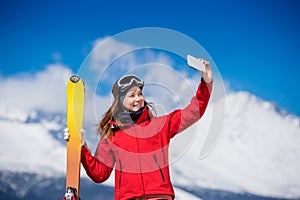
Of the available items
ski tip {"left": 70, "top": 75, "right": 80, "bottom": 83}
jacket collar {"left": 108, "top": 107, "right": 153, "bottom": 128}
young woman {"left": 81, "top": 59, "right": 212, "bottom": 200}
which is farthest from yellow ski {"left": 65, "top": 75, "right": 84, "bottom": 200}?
jacket collar {"left": 108, "top": 107, "right": 153, "bottom": 128}

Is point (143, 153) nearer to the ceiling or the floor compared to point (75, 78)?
nearer to the floor

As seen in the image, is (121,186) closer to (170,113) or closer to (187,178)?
(170,113)

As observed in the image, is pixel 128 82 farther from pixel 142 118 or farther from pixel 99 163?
pixel 99 163

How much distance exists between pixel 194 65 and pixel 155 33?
947 millimetres

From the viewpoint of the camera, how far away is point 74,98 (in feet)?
13.2

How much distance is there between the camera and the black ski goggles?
12.4ft

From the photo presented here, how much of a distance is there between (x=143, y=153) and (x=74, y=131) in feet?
2.35

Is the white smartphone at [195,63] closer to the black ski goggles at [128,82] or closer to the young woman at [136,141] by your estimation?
the young woman at [136,141]

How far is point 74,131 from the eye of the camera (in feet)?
12.5

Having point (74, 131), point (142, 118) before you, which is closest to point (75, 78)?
point (74, 131)

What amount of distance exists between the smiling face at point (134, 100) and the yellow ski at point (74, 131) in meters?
0.48

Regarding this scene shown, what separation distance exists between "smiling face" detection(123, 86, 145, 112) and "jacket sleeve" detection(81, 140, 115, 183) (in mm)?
372

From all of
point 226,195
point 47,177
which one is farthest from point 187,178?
point 47,177

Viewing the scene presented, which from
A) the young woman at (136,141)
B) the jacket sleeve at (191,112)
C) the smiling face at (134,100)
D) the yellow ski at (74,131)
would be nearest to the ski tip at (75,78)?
the yellow ski at (74,131)
